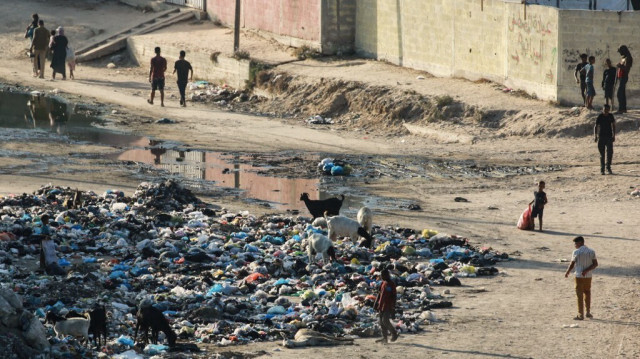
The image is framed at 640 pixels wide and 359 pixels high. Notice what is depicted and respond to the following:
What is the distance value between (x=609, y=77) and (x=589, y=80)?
404 mm

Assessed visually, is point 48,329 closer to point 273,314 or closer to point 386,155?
point 273,314

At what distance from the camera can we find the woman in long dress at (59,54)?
1264 inches

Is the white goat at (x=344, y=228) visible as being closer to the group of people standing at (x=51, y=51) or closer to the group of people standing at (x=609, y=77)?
the group of people standing at (x=609, y=77)

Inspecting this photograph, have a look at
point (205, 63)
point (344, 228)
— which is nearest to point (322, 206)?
point (344, 228)

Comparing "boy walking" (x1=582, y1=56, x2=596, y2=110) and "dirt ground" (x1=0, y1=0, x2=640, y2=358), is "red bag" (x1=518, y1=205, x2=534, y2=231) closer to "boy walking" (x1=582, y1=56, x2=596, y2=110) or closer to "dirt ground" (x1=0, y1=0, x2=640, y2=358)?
"dirt ground" (x1=0, y1=0, x2=640, y2=358)

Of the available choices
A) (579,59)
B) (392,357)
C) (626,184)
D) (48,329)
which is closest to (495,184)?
(626,184)

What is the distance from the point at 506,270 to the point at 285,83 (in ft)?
49.4

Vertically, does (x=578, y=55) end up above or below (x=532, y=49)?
below

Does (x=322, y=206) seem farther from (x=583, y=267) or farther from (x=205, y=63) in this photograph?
(x=205, y=63)

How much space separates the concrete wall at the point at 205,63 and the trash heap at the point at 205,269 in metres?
A: 11.8

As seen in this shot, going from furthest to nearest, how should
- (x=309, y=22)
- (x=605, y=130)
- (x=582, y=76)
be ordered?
(x=309, y=22)
(x=582, y=76)
(x=605, y=130)

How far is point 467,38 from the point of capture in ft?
91.8

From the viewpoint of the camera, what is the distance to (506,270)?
634 inches

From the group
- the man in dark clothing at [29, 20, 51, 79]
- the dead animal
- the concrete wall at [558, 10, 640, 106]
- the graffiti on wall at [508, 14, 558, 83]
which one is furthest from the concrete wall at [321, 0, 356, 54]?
the dead animal
